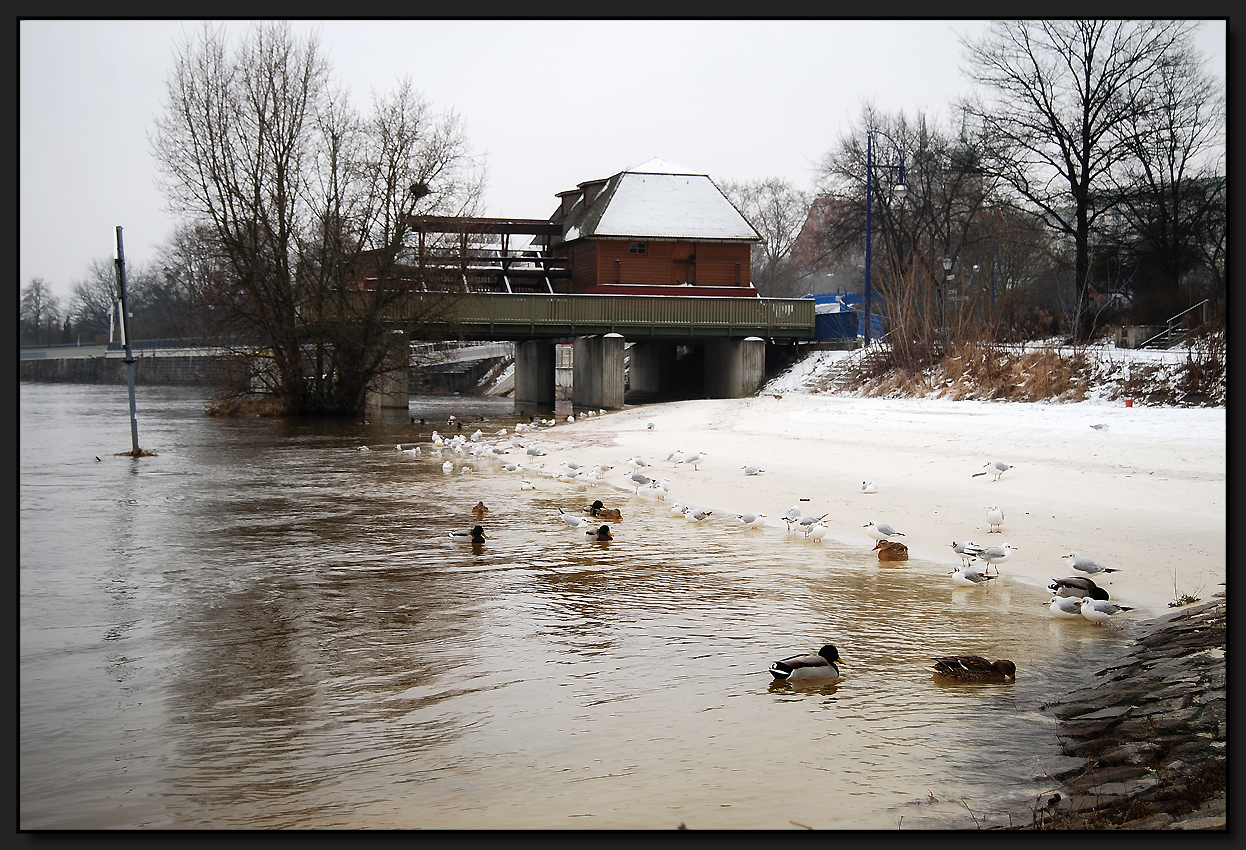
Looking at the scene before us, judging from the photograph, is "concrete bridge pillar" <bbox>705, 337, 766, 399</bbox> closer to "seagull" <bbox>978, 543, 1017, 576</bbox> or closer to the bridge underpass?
the bridge underpass

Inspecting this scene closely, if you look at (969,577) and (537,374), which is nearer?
(969,577)

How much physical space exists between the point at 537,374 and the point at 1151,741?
4458cm

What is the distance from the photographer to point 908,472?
16.5 m

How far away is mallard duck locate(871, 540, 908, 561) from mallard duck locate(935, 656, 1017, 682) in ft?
13.9

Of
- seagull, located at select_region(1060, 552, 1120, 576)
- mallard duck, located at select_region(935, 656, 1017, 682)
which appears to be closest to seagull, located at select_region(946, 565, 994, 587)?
seagull, located at select_region(1060, 552, 1120, 576)

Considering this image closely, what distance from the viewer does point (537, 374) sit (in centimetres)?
4897

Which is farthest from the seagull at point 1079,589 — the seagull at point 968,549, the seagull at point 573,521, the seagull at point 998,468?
the seagull at point 573,521

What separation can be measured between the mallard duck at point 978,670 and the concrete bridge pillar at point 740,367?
33952mm

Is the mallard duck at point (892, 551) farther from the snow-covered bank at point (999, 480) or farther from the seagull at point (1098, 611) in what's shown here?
the seagull at point (1098, 611)

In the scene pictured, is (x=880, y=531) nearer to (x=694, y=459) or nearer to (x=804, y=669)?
(x=804, y=669)

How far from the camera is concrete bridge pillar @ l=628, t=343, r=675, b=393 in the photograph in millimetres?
50969

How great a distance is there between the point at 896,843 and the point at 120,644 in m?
7.33

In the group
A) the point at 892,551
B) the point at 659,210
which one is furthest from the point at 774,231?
the point at 892,551

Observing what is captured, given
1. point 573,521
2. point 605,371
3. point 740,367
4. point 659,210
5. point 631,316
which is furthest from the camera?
point 659,210
